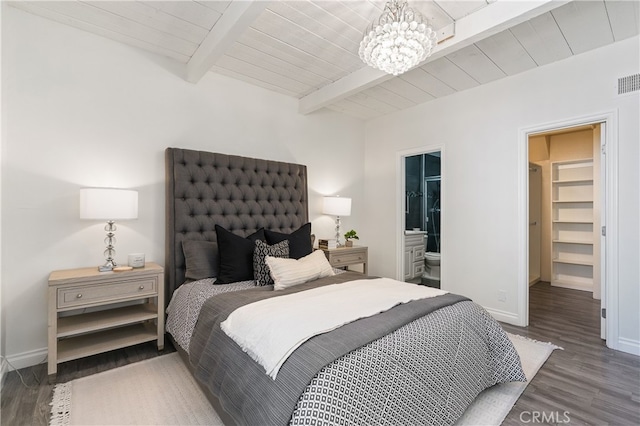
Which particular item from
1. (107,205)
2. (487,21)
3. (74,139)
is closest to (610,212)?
(487,21)

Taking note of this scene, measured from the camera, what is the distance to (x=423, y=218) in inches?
209

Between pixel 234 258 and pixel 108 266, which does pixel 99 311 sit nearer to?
pixel 108 266

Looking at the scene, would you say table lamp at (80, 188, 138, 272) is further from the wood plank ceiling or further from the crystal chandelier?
the crystal chandelier

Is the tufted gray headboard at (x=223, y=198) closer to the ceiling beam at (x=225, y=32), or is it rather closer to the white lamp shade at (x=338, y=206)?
the white lamp shade at (x=338, y=206)

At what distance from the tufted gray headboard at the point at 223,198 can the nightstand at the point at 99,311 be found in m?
0.27

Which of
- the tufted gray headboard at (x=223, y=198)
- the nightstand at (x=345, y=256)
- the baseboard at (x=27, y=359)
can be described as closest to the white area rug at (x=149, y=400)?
the baseboard at (x=27, y=359)

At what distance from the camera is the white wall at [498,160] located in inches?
98.2

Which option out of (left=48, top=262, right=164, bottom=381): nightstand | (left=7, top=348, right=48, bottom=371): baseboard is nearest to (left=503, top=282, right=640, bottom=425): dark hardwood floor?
(left=48, top=262, right=164, bottom=381): nightstand

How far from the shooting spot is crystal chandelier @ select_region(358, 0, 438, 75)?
69.0 inches

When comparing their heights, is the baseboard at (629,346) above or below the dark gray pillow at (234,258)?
below

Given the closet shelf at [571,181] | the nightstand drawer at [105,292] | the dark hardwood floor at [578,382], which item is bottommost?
the dark hardwood floor at [578,382]

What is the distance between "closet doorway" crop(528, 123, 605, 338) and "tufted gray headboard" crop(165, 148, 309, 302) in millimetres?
3978

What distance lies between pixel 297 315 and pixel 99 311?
76.5 inches

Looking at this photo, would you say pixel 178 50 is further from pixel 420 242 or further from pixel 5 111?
pixel 420 242
